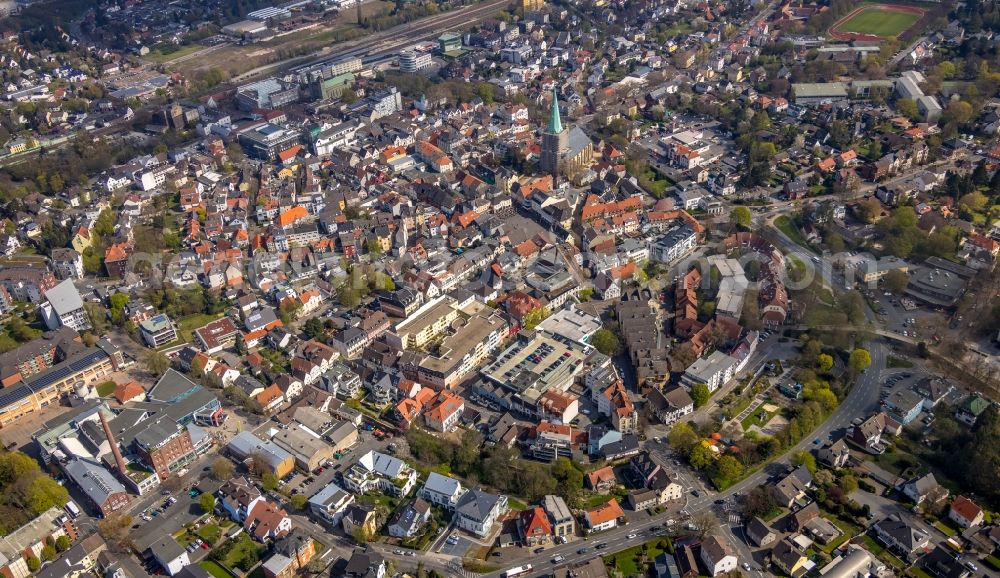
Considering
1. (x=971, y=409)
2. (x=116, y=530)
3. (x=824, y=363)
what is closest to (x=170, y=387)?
(x=116, y=530)

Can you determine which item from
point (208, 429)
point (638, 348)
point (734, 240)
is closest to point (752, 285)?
point (734, 240)

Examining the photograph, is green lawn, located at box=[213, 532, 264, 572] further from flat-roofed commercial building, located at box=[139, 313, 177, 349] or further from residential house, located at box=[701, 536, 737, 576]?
residential house, located at box=[701, 536, 737, 576]

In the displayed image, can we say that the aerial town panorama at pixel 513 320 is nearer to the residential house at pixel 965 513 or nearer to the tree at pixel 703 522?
the residential house at pixel 965 513

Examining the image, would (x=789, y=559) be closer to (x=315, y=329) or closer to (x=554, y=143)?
(x=315, y=329)

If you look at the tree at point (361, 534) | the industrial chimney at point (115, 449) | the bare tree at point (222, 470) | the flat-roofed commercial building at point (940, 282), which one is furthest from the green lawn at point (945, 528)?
the industrial chimney at point (115, 449)

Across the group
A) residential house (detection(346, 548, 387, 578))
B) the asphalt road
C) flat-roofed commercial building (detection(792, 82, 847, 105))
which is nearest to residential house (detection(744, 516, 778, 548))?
residential house (detection(346, 548, 387, 578))
